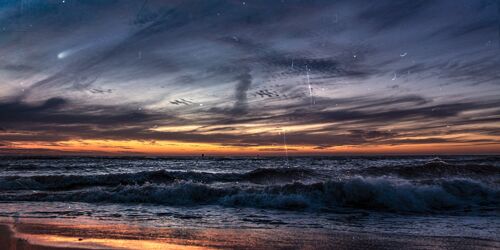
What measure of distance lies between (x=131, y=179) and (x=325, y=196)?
1393 centimetres

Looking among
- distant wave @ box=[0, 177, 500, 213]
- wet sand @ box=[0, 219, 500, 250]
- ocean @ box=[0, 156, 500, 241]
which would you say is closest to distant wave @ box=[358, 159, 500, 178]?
ocean @ box=[0, 156, 500, 241]

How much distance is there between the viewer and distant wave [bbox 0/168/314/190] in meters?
21.7

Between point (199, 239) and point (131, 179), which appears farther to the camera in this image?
point (131, 179)

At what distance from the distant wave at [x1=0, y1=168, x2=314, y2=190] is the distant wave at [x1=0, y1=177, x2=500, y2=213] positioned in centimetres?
616

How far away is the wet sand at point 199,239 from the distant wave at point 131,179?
13.9 metres

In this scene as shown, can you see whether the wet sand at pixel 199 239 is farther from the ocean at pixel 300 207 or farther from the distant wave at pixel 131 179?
the distant wave at pixel 131 179

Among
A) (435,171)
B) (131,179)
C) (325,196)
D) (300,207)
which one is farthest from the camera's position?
(435,171)

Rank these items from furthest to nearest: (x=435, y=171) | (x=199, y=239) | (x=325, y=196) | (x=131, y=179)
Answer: (x=435, y=171) < (x=131, y=179) < (x=325, y=196) < (x=199, y=239)

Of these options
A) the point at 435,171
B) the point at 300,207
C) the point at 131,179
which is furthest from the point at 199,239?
the point at 435,171

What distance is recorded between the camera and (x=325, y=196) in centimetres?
1479

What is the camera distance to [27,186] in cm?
2145

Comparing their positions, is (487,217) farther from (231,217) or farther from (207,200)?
(207,200)

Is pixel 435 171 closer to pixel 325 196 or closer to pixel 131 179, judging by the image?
pixel 325 196

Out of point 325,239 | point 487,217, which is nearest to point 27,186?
point 325,239
